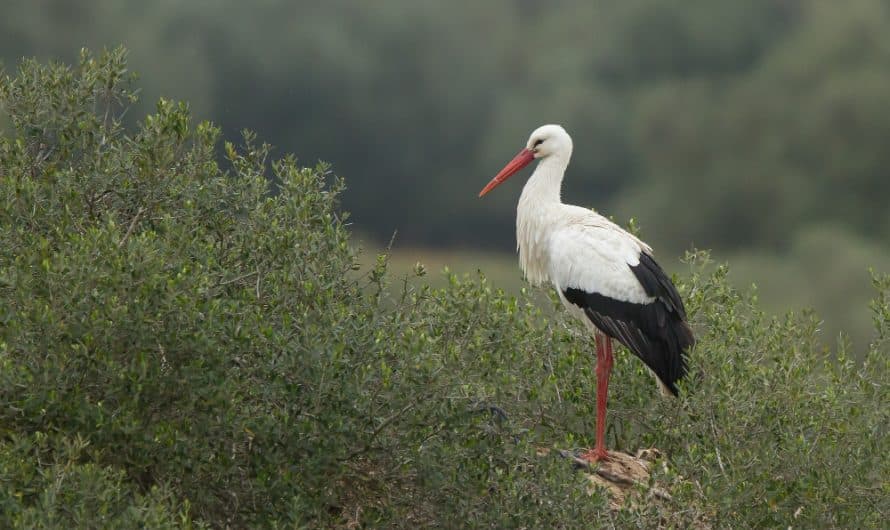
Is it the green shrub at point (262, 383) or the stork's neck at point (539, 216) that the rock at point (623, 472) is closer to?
the green shrub at point (262, 383)

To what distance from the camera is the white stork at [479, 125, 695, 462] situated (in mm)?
9344

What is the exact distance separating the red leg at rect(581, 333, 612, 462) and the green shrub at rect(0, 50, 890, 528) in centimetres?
69

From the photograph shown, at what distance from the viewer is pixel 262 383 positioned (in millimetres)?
6957

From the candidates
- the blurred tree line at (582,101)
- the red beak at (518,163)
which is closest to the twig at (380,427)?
the red beak at (518,163)

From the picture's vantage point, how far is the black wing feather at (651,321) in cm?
930

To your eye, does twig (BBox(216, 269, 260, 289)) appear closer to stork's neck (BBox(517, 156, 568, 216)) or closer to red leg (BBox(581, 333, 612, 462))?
red leg (BBox(581, 333, 612, 462))

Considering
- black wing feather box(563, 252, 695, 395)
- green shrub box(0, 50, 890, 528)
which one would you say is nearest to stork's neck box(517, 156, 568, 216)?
black wing feather box(563, 252, 695, 395)

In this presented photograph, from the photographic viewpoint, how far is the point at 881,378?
812 centimetres

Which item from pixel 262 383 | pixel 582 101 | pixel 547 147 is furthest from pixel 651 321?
pixel 582 101

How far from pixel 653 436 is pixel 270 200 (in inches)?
113

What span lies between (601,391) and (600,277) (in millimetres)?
894

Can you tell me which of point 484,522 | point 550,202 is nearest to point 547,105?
point 550,202

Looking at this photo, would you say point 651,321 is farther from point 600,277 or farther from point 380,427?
point 380,427

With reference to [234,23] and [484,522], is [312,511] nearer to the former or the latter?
[484,522]
